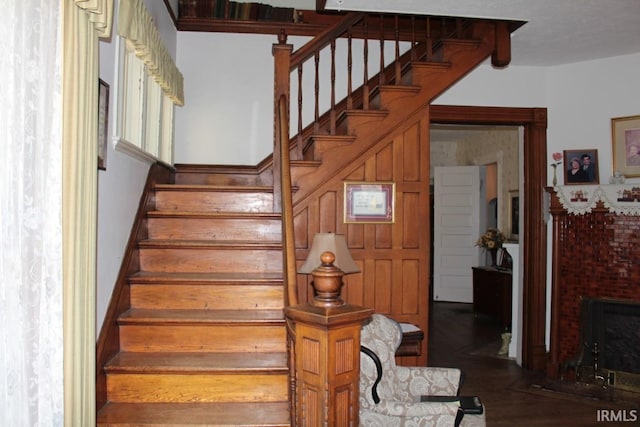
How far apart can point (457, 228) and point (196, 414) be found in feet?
23.1

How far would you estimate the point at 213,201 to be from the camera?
13.7 feet

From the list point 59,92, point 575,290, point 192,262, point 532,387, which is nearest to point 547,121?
point 575,290

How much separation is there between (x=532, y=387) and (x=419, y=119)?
2.58 meters

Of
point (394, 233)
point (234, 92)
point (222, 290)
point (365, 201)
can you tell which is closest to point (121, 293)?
point (222, 290)

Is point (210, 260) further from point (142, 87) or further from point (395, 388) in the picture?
point (395, 388)

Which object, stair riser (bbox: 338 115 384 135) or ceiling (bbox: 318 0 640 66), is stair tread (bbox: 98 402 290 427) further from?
ceiling (bbox: 318 0 640 66)

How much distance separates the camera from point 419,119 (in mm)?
4363

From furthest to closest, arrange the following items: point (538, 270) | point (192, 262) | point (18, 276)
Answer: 1. point (538, 270)
2. point (192, 262)
3. point (18, 276)

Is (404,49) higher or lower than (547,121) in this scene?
higher

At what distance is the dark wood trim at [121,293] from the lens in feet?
9.00

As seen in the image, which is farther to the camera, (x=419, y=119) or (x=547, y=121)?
(x=547, y=121)

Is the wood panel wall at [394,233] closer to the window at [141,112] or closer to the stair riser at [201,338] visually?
the stair riser at [201,338]

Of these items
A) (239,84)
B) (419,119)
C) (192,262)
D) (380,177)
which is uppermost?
(239,84)

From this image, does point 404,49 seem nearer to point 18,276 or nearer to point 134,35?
point 134,35
